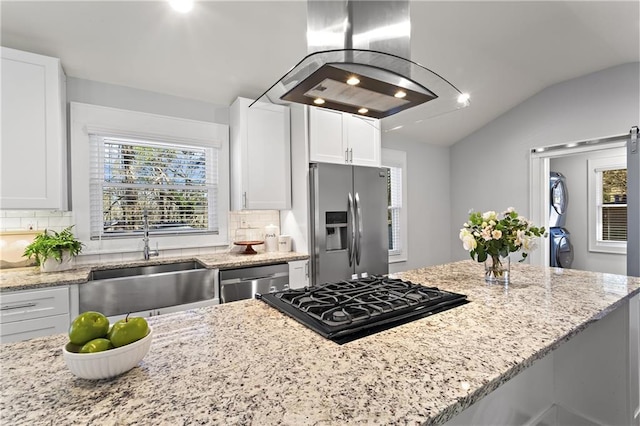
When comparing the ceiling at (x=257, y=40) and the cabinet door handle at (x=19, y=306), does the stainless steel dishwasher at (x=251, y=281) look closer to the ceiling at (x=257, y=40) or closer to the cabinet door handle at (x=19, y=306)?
the cabinet door handle at (x=19, y=306)

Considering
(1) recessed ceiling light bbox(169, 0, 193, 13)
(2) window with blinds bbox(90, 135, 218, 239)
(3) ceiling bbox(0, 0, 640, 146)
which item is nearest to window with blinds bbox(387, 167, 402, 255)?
(3) ceiling bbox(0, 0, 640, 146)

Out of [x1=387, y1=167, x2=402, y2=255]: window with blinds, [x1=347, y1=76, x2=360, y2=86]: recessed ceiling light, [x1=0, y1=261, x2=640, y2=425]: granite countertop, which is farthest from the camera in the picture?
[x1=387, y1=167, x2=402, y2=255]: window with blinds

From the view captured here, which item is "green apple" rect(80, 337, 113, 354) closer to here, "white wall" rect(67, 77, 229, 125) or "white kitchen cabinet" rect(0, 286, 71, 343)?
"white kitchen cabinet" rect(0, 286, 71, 343)

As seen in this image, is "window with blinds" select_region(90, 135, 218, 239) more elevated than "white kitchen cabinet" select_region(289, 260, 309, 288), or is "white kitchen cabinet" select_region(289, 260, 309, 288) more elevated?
"window with blinds" select_region(90, 135, 218, 239)

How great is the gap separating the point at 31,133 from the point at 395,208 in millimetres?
3864

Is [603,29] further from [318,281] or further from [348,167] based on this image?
[318,281]

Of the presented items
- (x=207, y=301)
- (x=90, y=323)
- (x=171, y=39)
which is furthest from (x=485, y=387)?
(x=171, y=39)

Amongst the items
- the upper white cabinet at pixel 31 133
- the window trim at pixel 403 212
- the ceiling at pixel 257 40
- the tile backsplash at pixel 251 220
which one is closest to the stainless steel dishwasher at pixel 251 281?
the tile backsplash at pixel 251 220

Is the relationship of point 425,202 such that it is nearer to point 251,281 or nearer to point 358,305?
point 251,281

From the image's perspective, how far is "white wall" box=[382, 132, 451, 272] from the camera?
4676 mm

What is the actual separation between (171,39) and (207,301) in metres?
2.08

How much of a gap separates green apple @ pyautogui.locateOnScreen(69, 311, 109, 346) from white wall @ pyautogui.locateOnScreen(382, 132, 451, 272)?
3.99m

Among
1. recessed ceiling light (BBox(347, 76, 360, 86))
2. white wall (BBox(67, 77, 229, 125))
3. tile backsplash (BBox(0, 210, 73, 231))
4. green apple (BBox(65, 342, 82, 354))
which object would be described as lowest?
green apple (BBox(65, 342, 82, 354))

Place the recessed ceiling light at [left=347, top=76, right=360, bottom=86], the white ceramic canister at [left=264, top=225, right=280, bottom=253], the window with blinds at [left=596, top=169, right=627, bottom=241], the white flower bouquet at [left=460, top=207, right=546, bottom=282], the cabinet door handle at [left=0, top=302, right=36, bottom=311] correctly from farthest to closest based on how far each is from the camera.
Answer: the window with blinds at [left=596, top=169, right=627, bottom=241], the white ceramic canister at [left=264, top=225, right=280, bottom=253], the cabinet door handle at [left=0, top=302, right=36, bottom=311], the white flower bouquet at [left=460, top=207, right=546, bottom=282], the recessed ceiling light at [left=347, top=76, right=360, bottom=86]
